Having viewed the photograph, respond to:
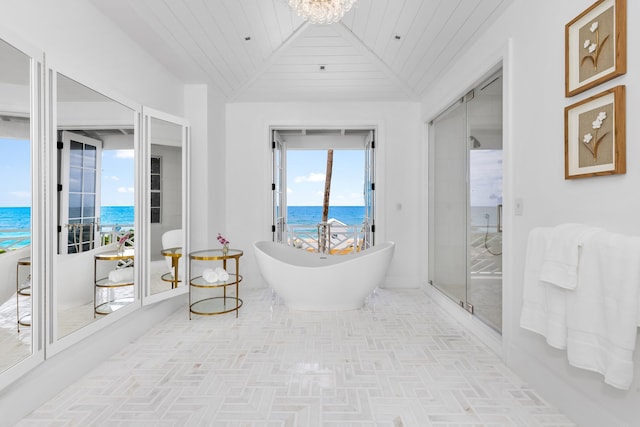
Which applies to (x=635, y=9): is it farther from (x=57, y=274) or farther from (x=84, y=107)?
(x=57, y=274)

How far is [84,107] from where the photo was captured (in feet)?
6.49

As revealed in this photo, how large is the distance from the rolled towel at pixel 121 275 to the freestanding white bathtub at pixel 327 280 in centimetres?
114

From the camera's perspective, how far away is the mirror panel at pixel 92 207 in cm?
182

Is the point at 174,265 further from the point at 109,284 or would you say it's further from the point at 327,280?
the point at 327,280

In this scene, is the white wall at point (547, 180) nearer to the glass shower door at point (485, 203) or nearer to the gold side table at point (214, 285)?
the glass shower door at point (485, 203)

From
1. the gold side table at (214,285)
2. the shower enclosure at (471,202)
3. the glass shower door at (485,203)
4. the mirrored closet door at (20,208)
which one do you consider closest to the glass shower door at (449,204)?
the shower enclosure at (471,202)

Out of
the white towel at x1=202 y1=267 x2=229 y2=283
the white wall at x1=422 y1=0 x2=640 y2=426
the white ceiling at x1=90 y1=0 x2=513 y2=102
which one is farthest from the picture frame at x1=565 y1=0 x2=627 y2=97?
the white towel at x1=202 y1=267 x2=229 y2=283

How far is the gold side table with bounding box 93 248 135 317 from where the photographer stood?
83.6 inches

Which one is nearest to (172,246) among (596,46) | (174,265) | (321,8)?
(174,265)

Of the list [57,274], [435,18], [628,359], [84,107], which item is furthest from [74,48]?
[628,359]

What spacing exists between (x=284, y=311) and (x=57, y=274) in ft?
6.25

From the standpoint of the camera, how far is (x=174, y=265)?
9.66ft

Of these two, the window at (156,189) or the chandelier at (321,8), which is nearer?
the chandelier at (321,8)

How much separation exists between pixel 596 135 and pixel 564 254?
1.85ft
